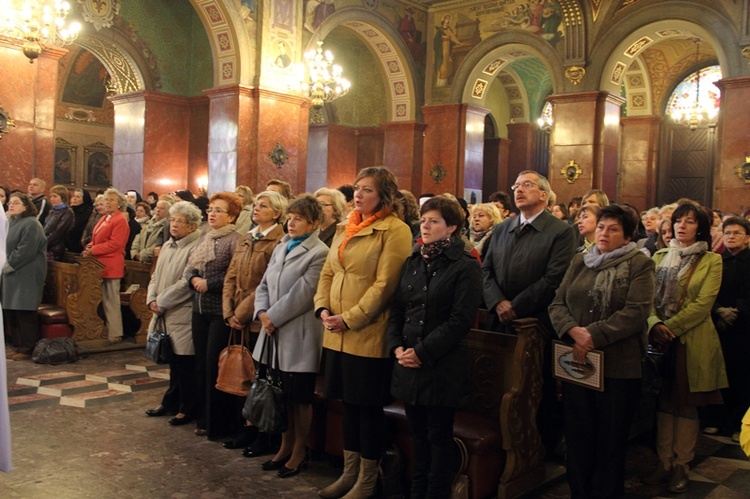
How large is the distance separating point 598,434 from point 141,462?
115 inches

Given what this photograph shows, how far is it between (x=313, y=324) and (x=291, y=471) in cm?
95

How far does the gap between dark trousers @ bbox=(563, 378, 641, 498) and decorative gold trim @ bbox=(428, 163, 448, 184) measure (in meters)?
13.2

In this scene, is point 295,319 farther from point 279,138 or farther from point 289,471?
point 279,138

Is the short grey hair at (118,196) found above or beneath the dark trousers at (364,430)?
above

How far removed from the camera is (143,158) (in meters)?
16.0

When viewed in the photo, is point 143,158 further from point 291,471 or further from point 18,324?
point 291,471

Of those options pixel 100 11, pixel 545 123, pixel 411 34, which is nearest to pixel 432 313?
pixel 100 11

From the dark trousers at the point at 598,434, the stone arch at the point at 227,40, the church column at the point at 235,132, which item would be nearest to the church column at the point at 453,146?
the church column at the point at 235,132

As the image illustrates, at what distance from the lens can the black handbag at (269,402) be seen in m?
4.21

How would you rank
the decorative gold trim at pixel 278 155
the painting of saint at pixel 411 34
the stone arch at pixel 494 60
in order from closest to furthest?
the decorative gold trim at pixel 278 155
the stone arch at pixel 494 60
the painting of saint at pixel 411 34

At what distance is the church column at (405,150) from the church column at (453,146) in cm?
24

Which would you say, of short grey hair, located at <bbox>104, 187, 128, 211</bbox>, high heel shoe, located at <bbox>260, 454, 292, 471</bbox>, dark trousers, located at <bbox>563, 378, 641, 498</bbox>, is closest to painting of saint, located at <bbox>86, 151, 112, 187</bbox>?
short grey hair, located at <bbox>104, 187, 128, 211</bbox>

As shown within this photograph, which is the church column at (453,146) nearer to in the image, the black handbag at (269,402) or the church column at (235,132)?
the church column at (235,132)

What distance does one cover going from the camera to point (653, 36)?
47.6 feet
